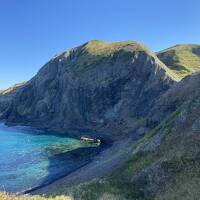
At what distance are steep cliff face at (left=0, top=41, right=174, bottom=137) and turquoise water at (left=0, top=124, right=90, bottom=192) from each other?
23.9m

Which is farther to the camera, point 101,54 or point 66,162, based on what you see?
point 101,54

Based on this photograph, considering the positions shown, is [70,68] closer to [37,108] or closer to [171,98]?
[37,108]

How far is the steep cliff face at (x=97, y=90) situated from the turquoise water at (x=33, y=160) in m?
23.9

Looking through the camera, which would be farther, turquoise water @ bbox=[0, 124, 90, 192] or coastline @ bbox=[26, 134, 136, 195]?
turquoise water @ bbox=[0, 124, 90, 192]

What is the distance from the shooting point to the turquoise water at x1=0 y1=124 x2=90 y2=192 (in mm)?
63844

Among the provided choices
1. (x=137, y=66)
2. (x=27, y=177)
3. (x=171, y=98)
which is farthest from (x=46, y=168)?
(x=137, y=66)

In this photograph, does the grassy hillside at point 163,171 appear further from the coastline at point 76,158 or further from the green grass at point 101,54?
the green grass at point 101,54

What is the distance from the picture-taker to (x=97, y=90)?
502 feet

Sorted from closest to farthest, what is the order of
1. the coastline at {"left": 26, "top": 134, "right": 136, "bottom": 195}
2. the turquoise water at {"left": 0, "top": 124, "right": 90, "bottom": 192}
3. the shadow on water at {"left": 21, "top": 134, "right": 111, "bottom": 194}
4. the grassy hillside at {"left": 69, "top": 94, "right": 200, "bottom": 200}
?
1. the grassy hillside at {"left": 69, "top": 94, "right": 200, "bottom": 200}
2. the coastline at {"left": 26, "top": 134, "right": 136, "bottom": 195}
3. the turquoise water at {"left": 0, "top": 124, "right": 90, "bottom": 192}
4. the shadow on water at {"left": 21, "top": 134, "right": 111, "bottom": 194}

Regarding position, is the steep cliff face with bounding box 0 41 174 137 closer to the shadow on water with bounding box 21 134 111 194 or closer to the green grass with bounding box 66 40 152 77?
the green grass with bounding box 66 40 152 77

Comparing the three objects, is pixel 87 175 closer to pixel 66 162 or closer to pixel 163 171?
pixel 163 171

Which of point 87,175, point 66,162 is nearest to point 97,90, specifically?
point 66,162

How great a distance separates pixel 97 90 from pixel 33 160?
242 ft

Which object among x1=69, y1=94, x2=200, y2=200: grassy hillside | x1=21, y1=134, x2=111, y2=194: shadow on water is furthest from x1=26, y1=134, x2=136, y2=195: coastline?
x1=69, y1=94, x2=200, y2=200: grassy hillside
